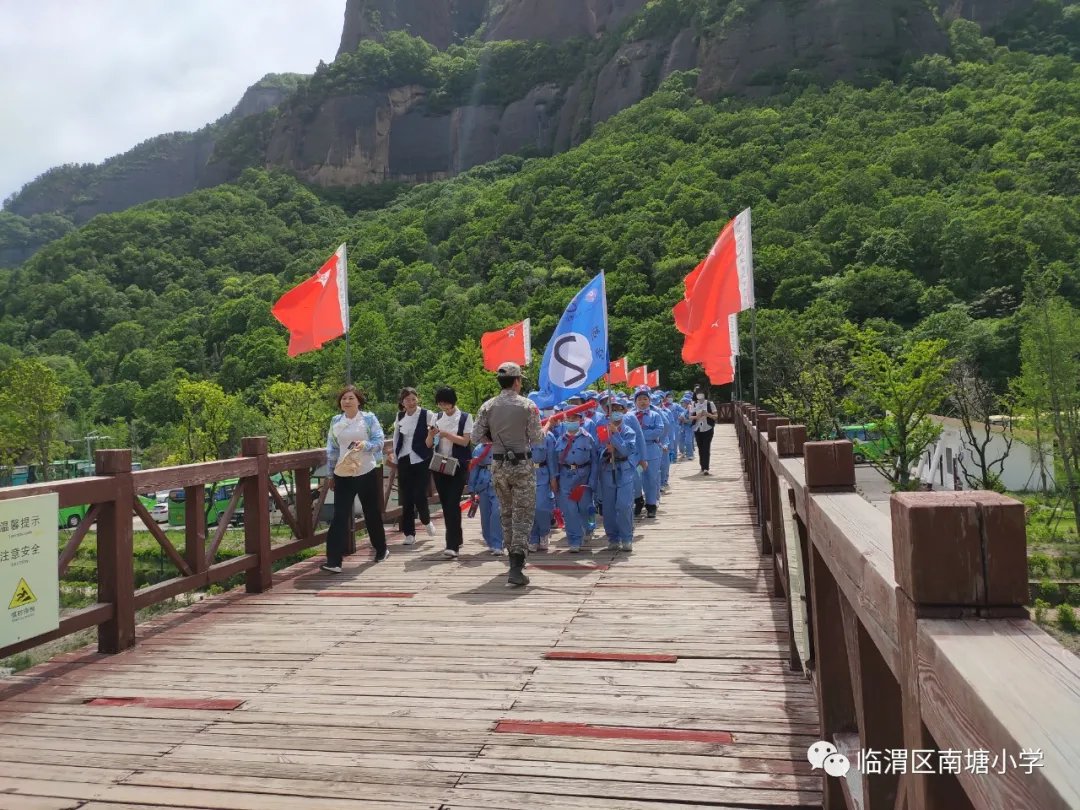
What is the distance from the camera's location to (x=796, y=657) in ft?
13.8

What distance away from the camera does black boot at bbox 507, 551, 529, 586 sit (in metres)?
6.54

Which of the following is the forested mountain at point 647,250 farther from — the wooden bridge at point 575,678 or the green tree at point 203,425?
the wooden bridge at point 575,678

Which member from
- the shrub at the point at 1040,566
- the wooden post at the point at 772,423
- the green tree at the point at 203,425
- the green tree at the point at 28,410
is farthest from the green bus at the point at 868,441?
the green tree at the point at 28,410

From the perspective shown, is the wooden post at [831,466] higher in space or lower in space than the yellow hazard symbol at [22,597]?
higher

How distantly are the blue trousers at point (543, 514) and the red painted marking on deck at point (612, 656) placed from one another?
3.47 metres

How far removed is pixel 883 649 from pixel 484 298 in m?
70.4

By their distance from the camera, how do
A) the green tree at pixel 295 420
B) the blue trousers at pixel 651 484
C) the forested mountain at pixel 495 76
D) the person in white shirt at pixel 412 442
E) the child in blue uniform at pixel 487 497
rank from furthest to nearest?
the forested mountain at pixel 495 76, the green tree at pixel 295 420, the blue trousers at pixel 651 484, the person in white shirt at pixel 412 442, the child in blue uniform at pixel 487 497

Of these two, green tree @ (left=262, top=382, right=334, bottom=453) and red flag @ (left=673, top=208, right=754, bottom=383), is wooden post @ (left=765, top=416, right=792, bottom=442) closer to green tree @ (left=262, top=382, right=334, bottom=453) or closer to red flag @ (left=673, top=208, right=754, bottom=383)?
red flag @ (left=673, top=208, right=754, bottom=383)

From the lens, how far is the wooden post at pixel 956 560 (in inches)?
45.2

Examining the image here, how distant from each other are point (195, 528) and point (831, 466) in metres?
4.93

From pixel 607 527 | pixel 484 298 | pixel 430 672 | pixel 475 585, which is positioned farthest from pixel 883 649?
pixel 484 298

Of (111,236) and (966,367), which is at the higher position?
(111,236)

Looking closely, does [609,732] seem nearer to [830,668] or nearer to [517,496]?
[830,668]

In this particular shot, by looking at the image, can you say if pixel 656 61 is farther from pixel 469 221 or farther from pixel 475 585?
pixel 475 585
